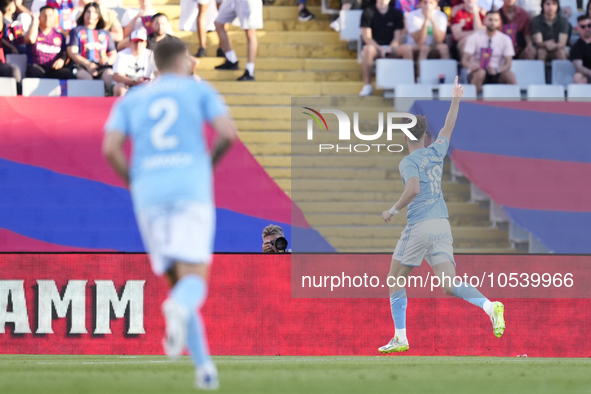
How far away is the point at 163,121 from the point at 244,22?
27.4 feet

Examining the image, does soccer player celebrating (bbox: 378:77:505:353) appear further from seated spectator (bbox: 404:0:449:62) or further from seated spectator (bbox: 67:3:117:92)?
seated spectator (bbox: 67:3:117:92)

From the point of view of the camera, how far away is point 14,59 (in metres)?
11.7

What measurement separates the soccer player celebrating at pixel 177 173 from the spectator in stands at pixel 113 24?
8097 mm

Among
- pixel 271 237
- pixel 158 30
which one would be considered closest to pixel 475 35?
pixel 158 30

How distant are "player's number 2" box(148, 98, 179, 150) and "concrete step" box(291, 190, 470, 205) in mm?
6325

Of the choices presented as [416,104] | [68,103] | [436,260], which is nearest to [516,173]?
[416,104]

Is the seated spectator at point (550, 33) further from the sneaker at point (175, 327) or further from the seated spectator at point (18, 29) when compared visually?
the sneaker at point (175, 327)

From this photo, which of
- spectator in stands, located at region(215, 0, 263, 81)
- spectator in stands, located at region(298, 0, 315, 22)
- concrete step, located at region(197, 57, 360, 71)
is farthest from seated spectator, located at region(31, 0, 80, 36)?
spectator in stands, located at region(298, 0, 315, 22)

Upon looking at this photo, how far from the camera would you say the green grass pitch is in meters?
6.27

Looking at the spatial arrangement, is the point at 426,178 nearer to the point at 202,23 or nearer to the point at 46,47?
the point at 202,23

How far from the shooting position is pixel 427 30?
12.8 meters

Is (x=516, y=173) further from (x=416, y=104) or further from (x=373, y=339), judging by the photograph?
(x=373, y=339)

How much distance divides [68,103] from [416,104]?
450 centimetres

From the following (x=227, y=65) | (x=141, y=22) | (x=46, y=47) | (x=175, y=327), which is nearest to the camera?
(x=175, y=327)
